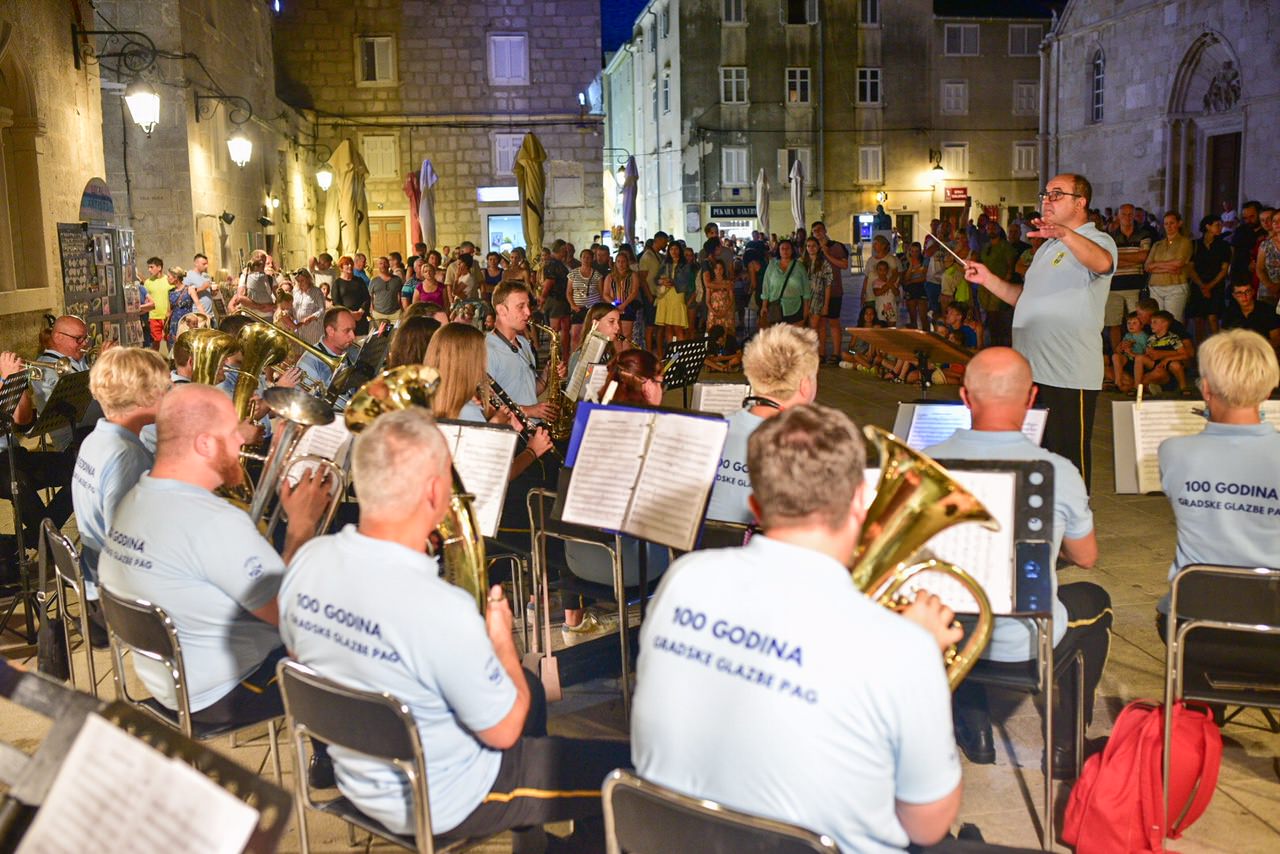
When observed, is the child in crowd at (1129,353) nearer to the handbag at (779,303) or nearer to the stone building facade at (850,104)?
the handbag at (779,303)

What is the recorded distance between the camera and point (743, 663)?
6.61 ft

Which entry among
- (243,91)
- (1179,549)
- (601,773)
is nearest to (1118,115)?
(243,91)

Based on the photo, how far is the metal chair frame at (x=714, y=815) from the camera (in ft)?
6.18

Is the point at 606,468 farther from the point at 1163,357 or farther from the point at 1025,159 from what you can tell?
the point at 1025,159

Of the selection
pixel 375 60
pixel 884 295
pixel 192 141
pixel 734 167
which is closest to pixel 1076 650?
pixel 884 295

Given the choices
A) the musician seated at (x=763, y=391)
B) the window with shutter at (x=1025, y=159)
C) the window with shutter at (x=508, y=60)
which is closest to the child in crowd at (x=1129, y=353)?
the musician seated at (x=763, y=391)

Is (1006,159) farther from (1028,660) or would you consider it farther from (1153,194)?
(1028,660)

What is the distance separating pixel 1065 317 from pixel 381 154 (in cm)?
2586

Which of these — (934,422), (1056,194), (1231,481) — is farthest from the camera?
(1056,194)

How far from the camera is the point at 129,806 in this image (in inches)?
59.5

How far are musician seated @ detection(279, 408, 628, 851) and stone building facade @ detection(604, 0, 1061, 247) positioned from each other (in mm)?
35327

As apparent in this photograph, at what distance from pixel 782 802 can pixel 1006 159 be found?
42602 millimetres

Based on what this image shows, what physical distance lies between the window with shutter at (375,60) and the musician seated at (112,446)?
26205 millimetres

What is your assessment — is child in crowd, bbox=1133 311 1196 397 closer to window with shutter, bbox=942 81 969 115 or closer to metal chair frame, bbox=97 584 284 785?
metal chair frame, bbox=97 584 284 785
